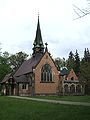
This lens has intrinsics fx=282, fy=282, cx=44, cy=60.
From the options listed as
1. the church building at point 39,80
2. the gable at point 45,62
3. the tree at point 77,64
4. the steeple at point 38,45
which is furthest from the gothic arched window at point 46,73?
the tree at point 77,64

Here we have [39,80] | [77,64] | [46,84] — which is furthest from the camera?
[77,64]

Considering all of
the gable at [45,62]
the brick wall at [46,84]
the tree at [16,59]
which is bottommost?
the brick wall at [46,84]

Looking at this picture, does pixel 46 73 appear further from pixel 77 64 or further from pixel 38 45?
pixel 77 64

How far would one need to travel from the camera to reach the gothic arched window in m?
60.1

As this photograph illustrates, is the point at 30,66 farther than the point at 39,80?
Yes

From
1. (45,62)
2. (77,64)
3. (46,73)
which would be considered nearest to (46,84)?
(46,73)

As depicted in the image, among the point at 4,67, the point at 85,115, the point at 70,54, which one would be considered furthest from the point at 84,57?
the point at 85,115

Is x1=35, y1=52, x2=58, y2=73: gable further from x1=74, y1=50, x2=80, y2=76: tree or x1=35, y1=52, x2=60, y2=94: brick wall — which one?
x1=74, y1=50, x2=80, y2=76: tree

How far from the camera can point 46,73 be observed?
199 feet

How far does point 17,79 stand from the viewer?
6100cm

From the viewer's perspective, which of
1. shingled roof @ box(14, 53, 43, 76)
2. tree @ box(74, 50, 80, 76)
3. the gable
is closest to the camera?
the gable

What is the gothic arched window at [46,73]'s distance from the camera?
6009 centimetres

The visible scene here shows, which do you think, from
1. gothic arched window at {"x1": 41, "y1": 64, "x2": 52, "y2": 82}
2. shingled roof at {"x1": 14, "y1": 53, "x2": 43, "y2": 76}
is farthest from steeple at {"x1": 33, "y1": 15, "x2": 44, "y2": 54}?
gothic arched window at {"x1": 41, "y1": 64, "x2": 52, "y2": 82}

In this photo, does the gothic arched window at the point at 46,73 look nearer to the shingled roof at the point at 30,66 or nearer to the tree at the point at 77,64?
the shingled roof at the point at 30,66
